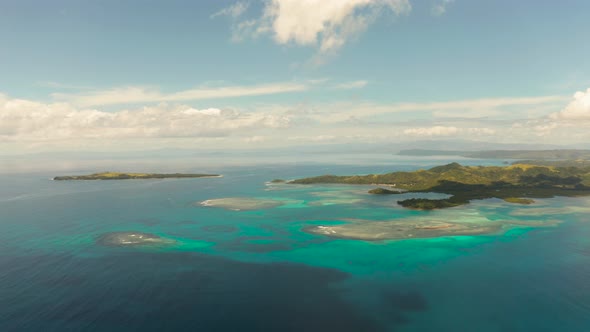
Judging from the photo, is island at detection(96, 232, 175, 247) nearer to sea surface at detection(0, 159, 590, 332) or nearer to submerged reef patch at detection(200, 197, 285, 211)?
sea surface at detection(0, 159, 590, 332)

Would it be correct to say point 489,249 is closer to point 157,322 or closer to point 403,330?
point 403,330

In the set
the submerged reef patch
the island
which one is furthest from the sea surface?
the submerged reef patch

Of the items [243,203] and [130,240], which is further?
[243,203]

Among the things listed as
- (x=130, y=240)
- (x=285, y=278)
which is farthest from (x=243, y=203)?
(x=285, y=278)

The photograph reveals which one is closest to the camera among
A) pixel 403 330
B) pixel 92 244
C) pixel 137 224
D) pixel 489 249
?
pixel 403 330

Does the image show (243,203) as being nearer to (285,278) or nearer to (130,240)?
(130,240)

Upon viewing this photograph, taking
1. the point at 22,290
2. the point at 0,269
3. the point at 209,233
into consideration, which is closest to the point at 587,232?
the point at 209,233

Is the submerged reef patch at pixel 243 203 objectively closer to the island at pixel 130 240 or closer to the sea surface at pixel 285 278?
the sea surface at pixel 285 278

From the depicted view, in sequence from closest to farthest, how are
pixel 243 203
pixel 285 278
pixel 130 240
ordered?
pixel 285 278 → pixel 130 240 → pixel 243 203

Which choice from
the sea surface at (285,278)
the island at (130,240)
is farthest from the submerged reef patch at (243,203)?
the island at (130,240)
